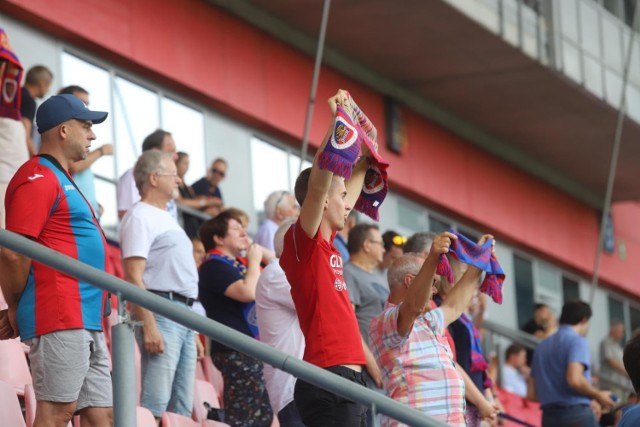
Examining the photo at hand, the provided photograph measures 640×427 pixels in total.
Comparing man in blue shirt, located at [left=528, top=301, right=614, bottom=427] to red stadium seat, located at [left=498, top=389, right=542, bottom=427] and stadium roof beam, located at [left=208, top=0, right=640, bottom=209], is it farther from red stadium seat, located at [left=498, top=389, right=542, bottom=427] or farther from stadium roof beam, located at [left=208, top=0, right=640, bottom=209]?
stadium roof beam, located at [left=208, top=0, right=640, bottom=209]

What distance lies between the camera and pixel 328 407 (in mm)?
5723

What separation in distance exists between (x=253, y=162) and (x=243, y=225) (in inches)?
276

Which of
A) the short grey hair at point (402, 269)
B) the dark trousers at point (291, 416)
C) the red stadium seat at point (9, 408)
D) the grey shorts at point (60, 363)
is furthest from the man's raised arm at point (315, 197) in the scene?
the dark trousers at point (291, 416)

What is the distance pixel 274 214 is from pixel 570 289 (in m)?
12.7

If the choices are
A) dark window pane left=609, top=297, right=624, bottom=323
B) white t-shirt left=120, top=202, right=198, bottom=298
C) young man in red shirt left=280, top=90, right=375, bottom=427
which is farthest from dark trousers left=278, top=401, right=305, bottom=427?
dark window pane left=609, top=297, right=624, bottom=323

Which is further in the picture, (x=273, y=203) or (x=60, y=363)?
(x=273, y=203)

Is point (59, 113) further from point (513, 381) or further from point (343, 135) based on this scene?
point (513, 381)

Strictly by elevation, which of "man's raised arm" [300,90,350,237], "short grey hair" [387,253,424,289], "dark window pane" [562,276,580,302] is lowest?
"man's raised arm" [300,90,350,237]

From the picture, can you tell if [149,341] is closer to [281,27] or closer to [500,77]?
[281,27]

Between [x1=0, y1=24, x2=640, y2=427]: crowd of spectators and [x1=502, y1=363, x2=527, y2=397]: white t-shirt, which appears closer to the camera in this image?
[x1=0, y1=24, x2=640, y2=427]: crowd of spectators

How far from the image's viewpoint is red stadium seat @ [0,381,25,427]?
20.2 feet

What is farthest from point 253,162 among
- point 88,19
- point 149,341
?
point 149,341

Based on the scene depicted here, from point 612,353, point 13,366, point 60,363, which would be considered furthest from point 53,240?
point 612,353

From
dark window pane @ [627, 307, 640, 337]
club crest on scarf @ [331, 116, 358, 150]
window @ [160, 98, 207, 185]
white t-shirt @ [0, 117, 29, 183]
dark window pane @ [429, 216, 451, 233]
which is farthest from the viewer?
dark window pane @ [627, 307, 640, 337]
